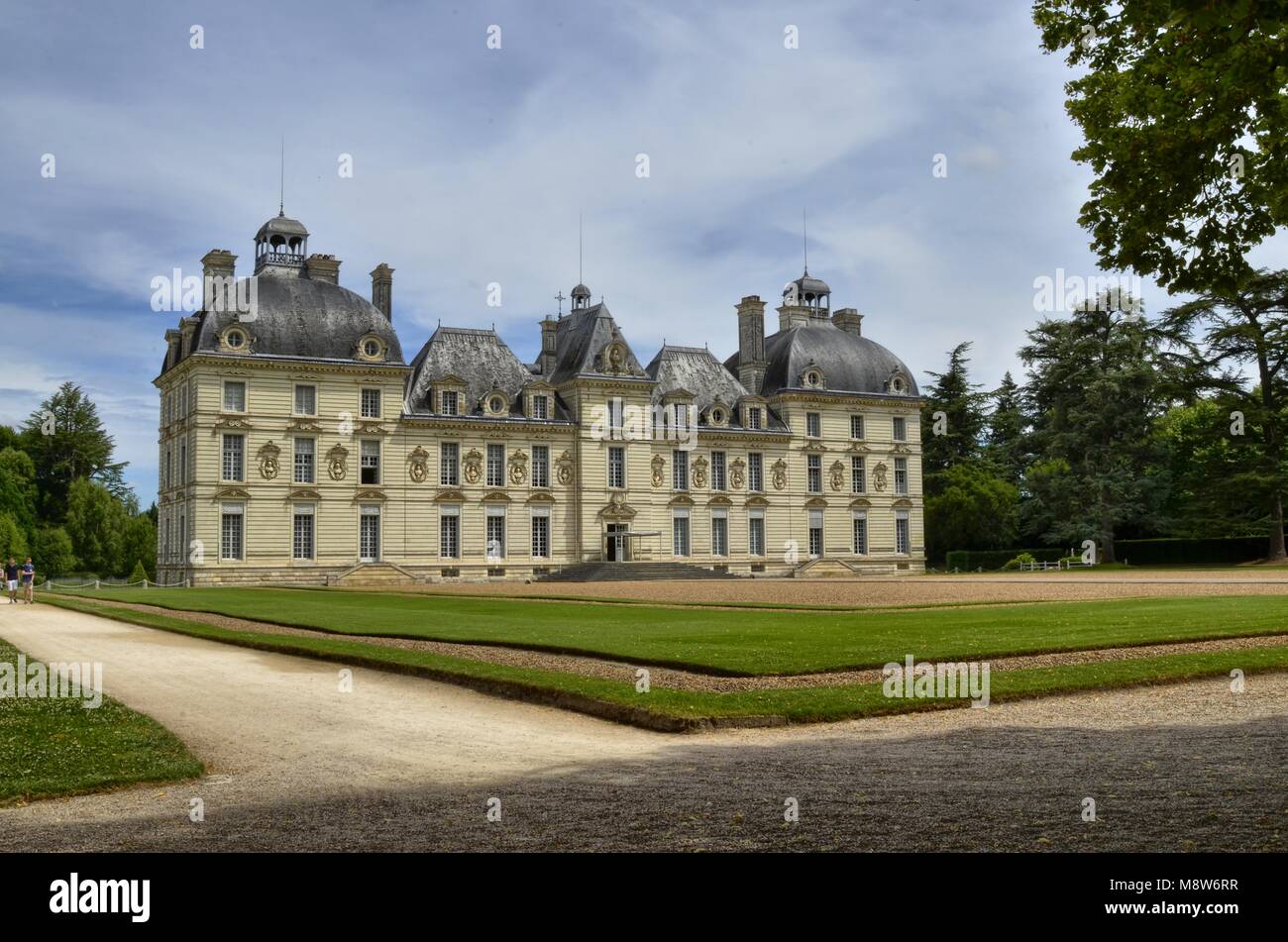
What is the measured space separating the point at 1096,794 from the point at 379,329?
46645 millimetres

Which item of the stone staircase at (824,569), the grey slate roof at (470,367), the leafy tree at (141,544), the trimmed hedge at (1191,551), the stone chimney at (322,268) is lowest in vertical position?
the stone staircase at (824,569)

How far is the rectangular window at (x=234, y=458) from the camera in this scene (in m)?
47.7

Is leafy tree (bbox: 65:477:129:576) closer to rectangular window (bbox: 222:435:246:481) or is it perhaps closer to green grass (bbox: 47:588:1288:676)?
rectangular window (bbox: 222:435:246:481)

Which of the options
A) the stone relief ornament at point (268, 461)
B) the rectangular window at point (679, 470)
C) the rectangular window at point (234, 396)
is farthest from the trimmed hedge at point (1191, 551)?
the rectangular window at point (234, 396)

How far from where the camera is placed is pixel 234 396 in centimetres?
4772

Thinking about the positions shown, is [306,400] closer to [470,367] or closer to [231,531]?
[231,531]

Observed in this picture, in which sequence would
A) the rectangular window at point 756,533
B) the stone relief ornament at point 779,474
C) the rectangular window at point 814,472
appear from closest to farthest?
1. the rectangular window at point 756,533
2. the stone relief ornament at point 779,474
3. the rectangular window at point 814,472

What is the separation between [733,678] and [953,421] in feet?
195

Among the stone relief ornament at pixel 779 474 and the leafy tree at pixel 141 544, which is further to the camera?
the leafy tree at pixel 141 544

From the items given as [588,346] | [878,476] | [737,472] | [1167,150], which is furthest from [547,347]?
[1167,150]

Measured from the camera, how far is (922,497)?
2488 inches

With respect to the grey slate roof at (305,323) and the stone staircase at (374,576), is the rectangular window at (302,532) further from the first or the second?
the grey slate roof at (305,323)

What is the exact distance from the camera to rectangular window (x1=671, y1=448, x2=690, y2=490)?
56625 millimetres

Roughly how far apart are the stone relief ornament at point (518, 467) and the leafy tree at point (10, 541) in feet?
90.2
